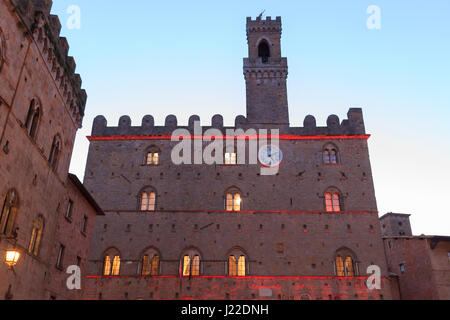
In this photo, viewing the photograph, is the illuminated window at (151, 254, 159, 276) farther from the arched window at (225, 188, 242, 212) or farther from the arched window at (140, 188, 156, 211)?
the arched window at (225, 188, 242, 212)

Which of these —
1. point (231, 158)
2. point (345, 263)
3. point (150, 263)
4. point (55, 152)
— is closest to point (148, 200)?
point (150, 263)

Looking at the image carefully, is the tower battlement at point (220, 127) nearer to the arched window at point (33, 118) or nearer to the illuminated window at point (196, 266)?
the illuminated window at point (196, 266)

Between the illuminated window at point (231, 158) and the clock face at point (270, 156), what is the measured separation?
1.70 metres

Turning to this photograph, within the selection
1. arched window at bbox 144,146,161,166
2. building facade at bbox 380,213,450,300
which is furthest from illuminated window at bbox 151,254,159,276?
building facade at bbox 380,213,450,300

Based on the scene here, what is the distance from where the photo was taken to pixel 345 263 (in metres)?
22.8

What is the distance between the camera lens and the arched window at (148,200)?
24453mm

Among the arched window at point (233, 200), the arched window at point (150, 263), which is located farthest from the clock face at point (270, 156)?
the arched window at point (150, 263)

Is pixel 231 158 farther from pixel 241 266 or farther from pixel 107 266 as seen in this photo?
pixel 107 266

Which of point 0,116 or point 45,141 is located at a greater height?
point 45,141

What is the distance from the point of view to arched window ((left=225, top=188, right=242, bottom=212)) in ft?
79.9

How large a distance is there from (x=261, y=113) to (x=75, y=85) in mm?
13955

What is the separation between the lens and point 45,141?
45.4ft
